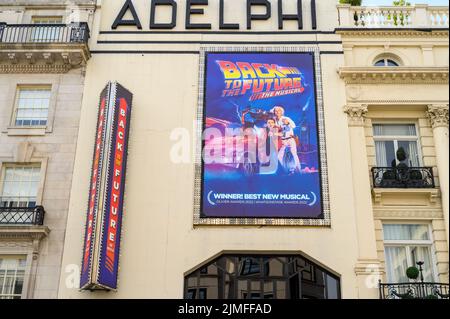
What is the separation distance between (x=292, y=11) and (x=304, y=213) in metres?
7.90

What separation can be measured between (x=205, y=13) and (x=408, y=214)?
33.2 feet

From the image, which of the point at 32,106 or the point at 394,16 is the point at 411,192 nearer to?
the point at 394,16

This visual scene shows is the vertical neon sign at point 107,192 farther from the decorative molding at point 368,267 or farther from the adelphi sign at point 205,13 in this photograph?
the decorative molding at point 368,267

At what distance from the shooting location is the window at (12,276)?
17688 millimetres

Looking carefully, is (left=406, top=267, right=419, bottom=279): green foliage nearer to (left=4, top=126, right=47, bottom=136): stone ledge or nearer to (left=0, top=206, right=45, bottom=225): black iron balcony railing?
(left=0, top=206, right=45, bottom=225): black iron balcony railing

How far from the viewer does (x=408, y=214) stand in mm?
18594

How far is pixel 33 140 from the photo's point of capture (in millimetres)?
19672

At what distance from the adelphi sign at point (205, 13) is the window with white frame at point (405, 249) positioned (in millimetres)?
7798

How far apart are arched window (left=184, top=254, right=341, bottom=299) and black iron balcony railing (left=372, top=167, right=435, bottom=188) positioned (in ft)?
11.4

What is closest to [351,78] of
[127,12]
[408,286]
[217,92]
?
[217,92]

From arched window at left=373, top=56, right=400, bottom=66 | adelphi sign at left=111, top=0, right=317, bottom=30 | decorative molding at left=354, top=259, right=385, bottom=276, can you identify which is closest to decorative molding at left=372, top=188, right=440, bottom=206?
decorative molding at left=354, top=259, right=385, bottom=276

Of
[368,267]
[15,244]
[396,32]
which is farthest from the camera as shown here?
[396,32]

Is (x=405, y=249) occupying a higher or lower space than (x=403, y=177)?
lower

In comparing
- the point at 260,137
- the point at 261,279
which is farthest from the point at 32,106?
the point at 261,279
